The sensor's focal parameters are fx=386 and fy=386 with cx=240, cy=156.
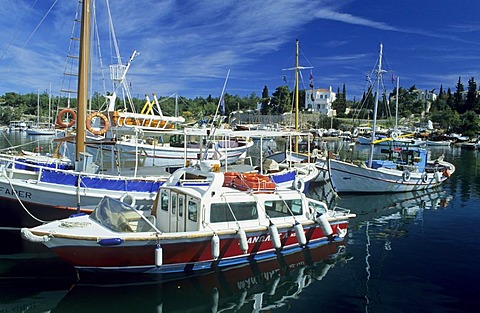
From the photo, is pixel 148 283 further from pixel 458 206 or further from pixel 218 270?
pixel 458 206

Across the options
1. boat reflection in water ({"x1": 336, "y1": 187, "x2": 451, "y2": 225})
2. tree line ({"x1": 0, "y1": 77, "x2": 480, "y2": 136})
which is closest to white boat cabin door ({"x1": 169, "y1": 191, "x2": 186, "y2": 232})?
boat reflection in water ({"x1": 336, "y1": 187, "x2": 451, "y2": 225})

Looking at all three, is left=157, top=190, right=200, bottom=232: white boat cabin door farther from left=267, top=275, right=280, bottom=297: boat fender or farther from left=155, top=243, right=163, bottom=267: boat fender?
left=267, top=275, right=280, bottom=297: boat fender

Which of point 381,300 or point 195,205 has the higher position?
point 195,205

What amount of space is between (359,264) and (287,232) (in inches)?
120

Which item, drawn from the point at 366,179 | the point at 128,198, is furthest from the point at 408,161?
the point at 128,198

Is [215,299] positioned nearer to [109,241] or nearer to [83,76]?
[109,241]

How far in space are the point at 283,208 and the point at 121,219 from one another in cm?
563

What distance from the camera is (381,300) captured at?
11.2 meters

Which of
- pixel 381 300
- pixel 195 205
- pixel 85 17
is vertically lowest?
pixel 381 300

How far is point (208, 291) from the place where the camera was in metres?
11.4

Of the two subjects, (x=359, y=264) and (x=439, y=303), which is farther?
(x=359, y=264)

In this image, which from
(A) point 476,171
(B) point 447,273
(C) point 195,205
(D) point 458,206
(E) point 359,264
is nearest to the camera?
(C) point 195,205

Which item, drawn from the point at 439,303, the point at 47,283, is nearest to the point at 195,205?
the point at 47,283

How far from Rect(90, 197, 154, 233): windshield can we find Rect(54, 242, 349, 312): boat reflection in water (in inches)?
61.3
